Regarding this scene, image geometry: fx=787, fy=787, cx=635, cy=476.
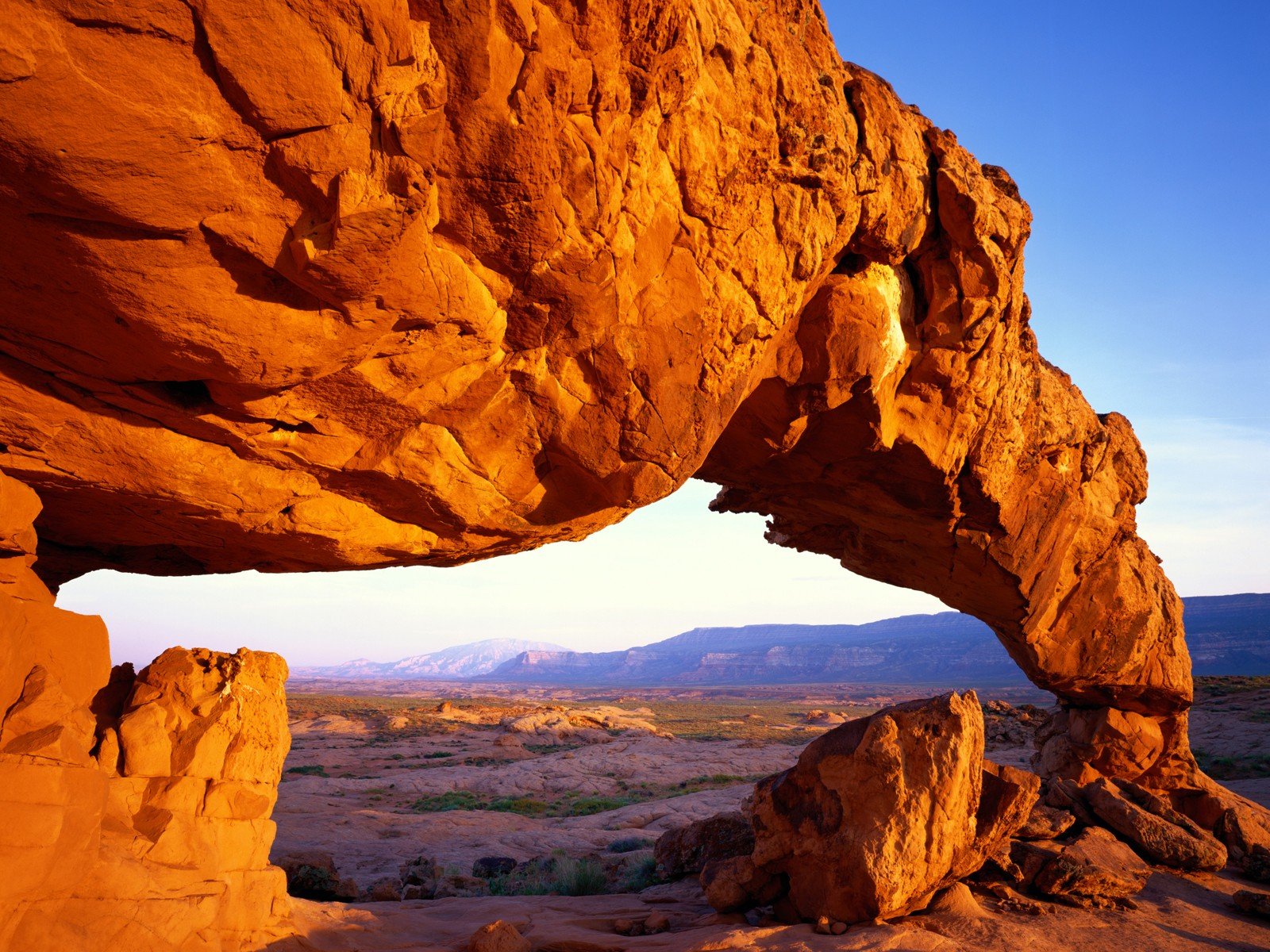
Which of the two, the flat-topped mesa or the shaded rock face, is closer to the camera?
the flat-topped mesa

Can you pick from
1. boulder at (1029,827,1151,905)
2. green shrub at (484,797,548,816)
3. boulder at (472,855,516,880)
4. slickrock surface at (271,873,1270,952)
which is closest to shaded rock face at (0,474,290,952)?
slickrock surface at (271,873,1270,952)

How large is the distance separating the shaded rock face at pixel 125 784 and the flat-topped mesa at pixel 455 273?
3.12ft

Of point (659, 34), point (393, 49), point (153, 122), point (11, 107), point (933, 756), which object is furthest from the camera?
point (933, 756)

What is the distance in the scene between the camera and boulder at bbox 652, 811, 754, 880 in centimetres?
1033

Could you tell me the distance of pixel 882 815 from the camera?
8195mm

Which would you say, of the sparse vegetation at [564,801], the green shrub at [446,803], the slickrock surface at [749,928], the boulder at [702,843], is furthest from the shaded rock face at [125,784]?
the sparse vegetation at [564,801]

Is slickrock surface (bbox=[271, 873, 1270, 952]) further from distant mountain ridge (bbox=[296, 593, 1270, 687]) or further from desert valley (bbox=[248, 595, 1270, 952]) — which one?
distant mountain ridge (bbox=[296, 593, 1270, 687])

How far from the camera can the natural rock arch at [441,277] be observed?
3.66m

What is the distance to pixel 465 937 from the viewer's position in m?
7.66

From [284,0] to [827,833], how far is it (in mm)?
8572

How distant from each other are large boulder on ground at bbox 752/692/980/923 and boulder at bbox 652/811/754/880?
147cm

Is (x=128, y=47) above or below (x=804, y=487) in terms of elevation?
above

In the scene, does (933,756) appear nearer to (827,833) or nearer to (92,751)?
(827,833)

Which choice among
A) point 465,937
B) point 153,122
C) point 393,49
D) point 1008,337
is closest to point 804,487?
point 1008,337
